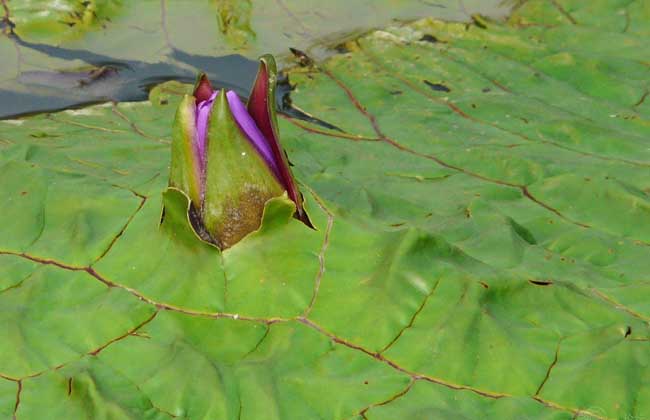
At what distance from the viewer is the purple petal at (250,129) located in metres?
1.93

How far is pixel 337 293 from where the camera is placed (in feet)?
6.61

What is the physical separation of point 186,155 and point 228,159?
0.10 meters

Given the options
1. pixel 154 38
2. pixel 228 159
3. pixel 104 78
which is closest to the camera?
pixel 228 159

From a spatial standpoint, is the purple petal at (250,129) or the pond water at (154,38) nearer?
the purple petal at (250,129)

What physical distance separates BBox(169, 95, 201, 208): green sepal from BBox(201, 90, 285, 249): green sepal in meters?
0.03

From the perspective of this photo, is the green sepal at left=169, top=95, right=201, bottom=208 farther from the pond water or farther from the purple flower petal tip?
the pond water

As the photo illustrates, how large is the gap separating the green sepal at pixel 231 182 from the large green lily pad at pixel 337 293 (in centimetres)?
4

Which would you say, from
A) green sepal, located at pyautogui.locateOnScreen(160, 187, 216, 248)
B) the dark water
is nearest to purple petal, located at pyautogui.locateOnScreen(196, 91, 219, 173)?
green sepal, located at pyautogui.locateOnScreen(160, 187, 216, 248)

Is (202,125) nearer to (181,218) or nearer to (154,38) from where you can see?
(181,218)

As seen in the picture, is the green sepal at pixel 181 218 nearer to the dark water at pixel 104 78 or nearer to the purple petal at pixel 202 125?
the purple petal at pixel 202 125

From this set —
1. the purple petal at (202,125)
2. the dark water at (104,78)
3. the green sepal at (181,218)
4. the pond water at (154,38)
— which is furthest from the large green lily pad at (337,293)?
the pond water at (154,38)

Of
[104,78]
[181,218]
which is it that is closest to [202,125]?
[181,218]

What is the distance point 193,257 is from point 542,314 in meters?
0.84

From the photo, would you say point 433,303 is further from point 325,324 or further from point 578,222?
point 578,222
